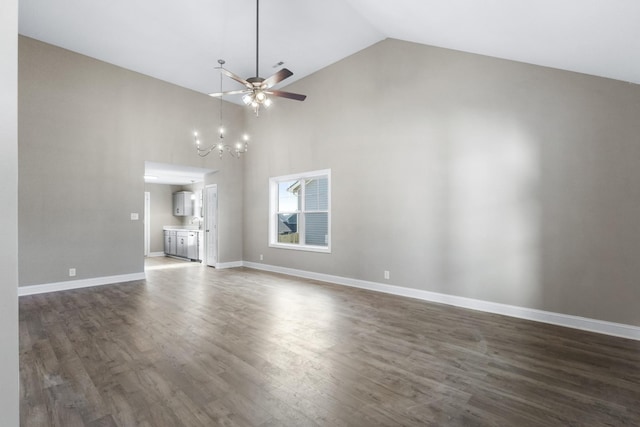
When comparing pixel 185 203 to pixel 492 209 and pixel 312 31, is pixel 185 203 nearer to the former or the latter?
pixel 312 31

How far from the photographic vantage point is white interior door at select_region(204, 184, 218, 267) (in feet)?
24.1

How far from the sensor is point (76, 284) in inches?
200

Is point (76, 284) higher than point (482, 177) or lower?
lower

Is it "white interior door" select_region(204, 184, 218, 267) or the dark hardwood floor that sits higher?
"white interior door" select_region(204, 184, 218, 267)

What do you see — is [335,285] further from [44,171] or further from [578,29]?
[44,171]

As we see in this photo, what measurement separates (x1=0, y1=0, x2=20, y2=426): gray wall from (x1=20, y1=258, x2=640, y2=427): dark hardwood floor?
3.34ft

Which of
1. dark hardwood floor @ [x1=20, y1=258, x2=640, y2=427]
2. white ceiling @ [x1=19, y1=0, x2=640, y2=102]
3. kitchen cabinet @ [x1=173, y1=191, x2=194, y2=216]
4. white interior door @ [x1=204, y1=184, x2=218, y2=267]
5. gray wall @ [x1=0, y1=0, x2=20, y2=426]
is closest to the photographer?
gray wall @ [x1=0, y1=0, x2=20, y2=426]

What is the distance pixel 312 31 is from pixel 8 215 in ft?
15.4

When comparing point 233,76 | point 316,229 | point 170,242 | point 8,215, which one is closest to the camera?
point 8,215

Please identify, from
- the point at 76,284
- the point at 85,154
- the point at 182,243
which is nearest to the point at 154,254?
the point at 182,243

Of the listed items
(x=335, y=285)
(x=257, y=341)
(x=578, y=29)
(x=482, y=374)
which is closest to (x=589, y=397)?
(x=482, y=374)

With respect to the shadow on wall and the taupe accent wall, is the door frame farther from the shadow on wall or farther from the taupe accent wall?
the shadow on wall

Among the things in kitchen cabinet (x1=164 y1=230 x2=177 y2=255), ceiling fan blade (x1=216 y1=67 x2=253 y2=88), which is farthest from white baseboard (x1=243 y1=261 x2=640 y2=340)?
kitchen cabinet (x1=164 y1=230 x2=177 y2=255)

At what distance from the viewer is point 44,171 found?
483 centimetres
